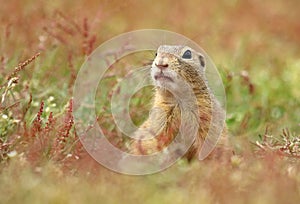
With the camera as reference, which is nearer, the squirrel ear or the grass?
the grass

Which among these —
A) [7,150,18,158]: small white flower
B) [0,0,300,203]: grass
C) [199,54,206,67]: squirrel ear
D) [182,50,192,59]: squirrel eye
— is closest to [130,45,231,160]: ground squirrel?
[182,50,192,59]: squirrel eye

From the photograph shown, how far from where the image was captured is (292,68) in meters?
8.41

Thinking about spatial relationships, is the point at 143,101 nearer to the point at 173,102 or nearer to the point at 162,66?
the point at 173,102

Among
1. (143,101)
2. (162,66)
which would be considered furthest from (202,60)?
(143,101)

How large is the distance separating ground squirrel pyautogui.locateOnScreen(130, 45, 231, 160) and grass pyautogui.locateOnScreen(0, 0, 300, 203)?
322 mm

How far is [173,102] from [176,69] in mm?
266

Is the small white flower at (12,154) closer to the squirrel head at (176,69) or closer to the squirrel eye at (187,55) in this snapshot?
the squirrel head at (176,69)

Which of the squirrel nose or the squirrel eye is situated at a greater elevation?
the squirrel eye

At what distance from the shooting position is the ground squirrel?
18.7 ft

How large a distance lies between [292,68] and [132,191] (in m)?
4.26

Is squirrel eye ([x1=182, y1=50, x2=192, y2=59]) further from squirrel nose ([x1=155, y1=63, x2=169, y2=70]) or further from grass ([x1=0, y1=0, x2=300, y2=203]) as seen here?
grass ([x1=0, y1=0, x2=300, y2=203])

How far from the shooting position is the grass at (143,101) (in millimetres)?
4582

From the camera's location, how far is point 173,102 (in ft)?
19.4

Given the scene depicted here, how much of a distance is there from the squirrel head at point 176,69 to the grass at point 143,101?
1.82 feet
